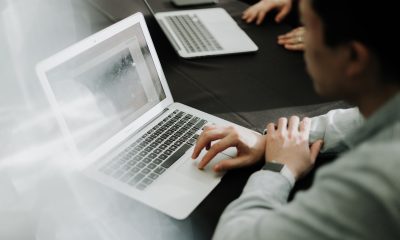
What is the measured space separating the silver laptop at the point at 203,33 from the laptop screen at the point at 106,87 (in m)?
0.27

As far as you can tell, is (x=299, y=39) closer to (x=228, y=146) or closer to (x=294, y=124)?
(x=294, y=124)

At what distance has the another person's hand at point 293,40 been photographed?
1430 millimetres

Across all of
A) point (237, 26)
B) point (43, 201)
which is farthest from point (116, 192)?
point (237, 26)

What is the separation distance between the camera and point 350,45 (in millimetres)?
640

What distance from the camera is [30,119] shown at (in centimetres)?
108

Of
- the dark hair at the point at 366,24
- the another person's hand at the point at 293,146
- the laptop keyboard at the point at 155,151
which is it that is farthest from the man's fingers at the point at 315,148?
the dark hair at the point at 366,24

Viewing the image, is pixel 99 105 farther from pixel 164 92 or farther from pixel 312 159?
pixel 312 159

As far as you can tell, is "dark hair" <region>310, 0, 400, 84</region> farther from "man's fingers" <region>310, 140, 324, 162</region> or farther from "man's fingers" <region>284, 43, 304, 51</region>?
"man's fingers" <region>284, 43, 304, 51</region>

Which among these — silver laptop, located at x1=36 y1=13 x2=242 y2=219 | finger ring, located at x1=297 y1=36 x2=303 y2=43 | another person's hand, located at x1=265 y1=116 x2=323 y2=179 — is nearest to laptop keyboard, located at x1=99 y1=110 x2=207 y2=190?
silver laptop, located at x1=36 y1=13 x2=242 y2=219

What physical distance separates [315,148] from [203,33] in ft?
1.96

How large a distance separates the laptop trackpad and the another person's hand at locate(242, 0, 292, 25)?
2.43ft

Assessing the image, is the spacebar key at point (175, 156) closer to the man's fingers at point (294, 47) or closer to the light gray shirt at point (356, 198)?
the light gray shirt at point (356, 198)

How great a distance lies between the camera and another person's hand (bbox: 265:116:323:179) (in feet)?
3.12

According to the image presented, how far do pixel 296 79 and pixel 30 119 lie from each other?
0.73 m
